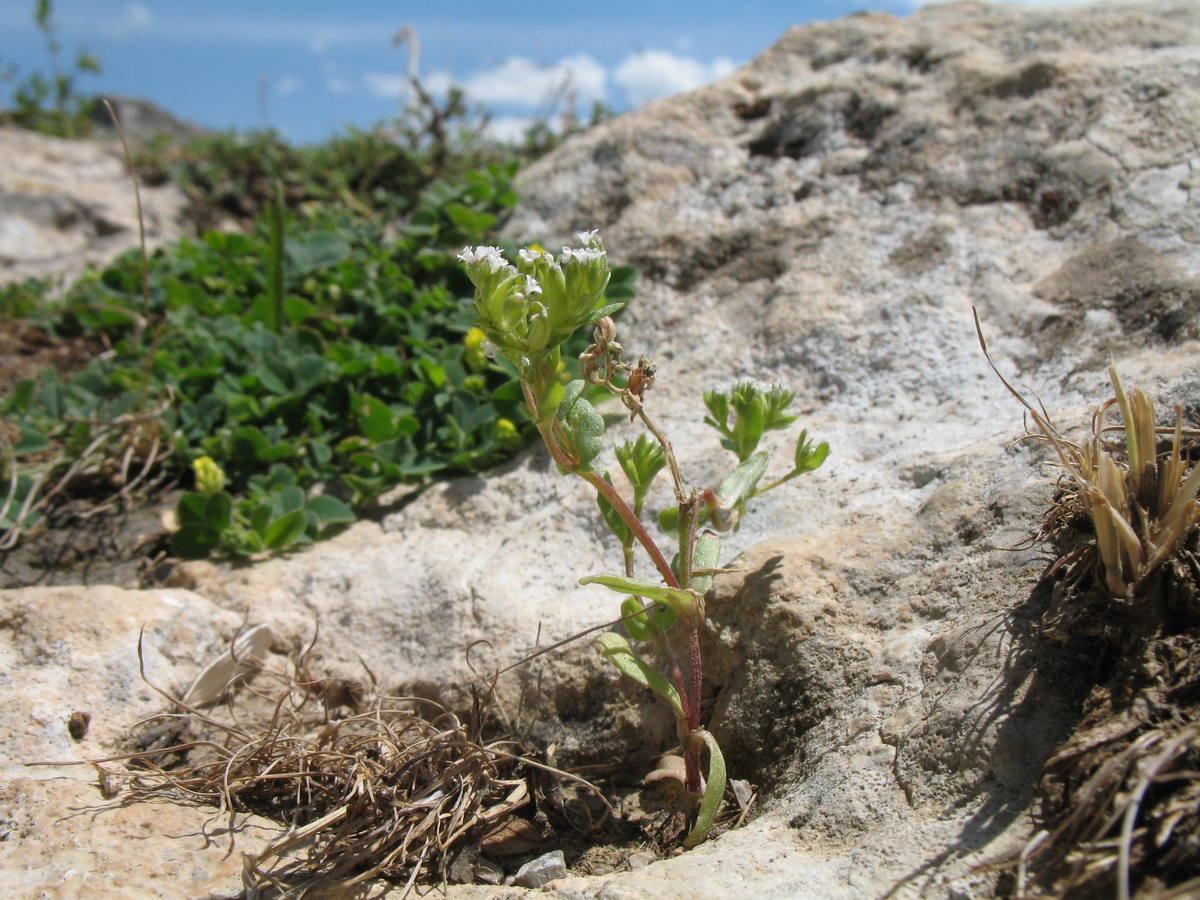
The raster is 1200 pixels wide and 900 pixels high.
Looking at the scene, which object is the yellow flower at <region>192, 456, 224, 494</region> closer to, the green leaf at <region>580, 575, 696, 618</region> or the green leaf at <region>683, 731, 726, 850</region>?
the green leaf at <region>580, 575, 696, 618</region>

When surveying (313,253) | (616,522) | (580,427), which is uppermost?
(313,253)

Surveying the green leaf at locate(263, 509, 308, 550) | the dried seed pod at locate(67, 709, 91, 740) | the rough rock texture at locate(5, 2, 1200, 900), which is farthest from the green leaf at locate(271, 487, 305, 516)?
the dried seed pod at locate(67, 709, 91, 740)

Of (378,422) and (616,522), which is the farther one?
(378,422)

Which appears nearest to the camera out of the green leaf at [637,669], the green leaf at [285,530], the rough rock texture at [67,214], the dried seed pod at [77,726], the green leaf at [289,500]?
the green leaf at [637,669]

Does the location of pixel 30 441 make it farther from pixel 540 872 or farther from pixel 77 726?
pixel 540 872

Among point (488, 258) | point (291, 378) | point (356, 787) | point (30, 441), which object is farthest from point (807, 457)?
point (30, 441)

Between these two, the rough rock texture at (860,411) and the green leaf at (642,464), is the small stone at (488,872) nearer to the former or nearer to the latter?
the rough rock texture at (860,411)

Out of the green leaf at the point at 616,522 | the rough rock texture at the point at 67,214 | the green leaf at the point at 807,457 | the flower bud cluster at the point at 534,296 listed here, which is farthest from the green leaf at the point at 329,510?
the rough rock texture at the point at 67,214

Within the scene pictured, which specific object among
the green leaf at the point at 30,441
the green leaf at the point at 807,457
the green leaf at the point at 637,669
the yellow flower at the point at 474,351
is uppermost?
the yellow flower at the point at 474,351
